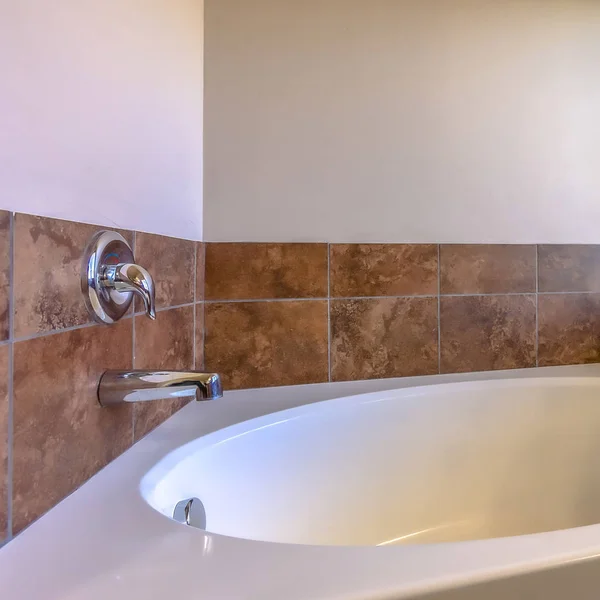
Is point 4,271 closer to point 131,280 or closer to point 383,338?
point 131,280

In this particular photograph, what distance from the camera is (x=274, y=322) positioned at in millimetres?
1222

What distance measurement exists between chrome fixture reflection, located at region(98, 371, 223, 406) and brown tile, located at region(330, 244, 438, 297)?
64 centimetres

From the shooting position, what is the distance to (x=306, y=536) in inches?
37.9

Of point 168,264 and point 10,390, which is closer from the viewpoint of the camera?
point 10,390

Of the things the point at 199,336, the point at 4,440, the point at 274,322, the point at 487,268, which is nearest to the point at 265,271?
the point at 274,322

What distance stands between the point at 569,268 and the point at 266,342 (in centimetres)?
104

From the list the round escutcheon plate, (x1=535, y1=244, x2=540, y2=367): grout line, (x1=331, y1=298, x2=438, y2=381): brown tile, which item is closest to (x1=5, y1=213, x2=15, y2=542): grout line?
the round escutcheon plate

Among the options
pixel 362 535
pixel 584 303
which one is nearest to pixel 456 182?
pixel 584 303

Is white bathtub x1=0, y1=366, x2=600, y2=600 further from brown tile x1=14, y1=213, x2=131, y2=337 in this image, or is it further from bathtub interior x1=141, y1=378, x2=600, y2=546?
brown tile x1=14, y1=213, x2=131, y2=337

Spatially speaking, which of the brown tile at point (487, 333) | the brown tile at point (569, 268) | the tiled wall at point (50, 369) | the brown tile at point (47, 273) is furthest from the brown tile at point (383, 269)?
the brown tile at point (47, 273)

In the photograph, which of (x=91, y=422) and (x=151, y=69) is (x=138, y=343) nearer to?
(x=91, y=422)

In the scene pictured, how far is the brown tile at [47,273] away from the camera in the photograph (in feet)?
1.59

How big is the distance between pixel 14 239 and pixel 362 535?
0.98 metres

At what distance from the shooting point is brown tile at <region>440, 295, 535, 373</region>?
1.35 metres
